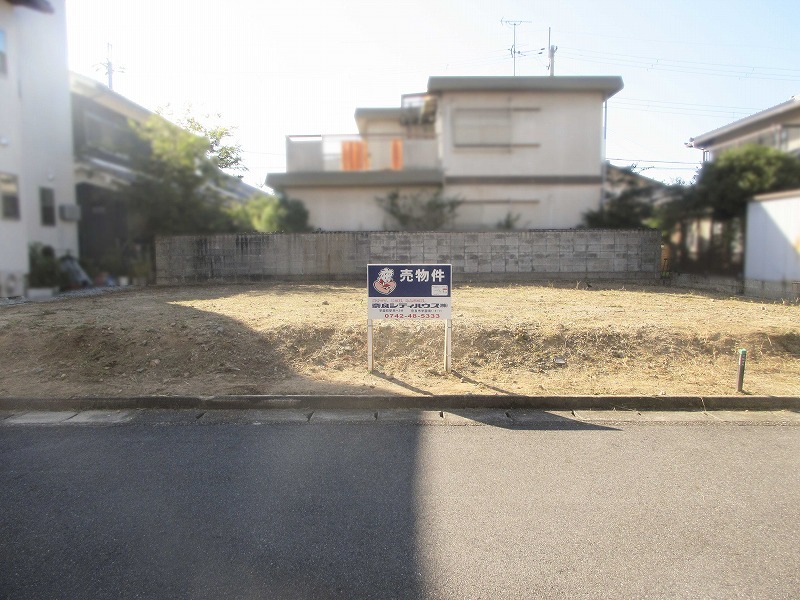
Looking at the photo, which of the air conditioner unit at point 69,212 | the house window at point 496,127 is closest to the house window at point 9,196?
the air conditioner unit at point 69,212

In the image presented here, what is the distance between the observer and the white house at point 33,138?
11.9 meters

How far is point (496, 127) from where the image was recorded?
16438 mm

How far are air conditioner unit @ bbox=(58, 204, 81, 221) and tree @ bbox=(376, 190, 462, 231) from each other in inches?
319

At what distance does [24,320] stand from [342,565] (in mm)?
7341

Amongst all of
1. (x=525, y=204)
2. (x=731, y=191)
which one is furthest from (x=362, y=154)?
(x=731, y=191)

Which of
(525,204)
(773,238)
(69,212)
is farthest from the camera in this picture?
(525,204)

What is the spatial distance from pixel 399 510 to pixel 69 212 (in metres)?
13.3

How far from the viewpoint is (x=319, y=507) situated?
135 inches

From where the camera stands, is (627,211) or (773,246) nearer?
(773,246)

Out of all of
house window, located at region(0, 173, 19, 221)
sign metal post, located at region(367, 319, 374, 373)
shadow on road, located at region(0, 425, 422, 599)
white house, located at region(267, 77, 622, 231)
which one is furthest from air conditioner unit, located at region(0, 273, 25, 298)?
sign metal post, located at region(367, 319, 374, 373)

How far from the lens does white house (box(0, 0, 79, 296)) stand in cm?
1193

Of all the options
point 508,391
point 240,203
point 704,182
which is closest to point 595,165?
point 704,182

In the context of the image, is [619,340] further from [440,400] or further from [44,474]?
[44,474]

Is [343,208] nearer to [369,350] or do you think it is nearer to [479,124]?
[479,124]
